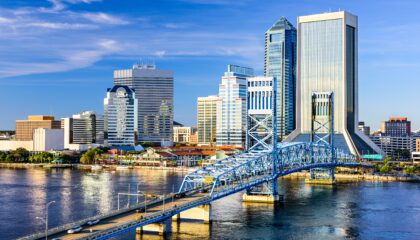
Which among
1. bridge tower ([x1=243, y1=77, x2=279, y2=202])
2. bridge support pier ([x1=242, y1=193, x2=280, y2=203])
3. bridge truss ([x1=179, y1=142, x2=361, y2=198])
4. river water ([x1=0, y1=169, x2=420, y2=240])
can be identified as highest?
bridge tower ([x1=243, y1=77, x2=279, y2=202])

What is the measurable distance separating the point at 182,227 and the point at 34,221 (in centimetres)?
1972

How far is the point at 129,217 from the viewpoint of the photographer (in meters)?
64.3

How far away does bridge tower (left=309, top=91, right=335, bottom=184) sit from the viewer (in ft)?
450

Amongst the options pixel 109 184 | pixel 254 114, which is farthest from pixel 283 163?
pixel 109 184

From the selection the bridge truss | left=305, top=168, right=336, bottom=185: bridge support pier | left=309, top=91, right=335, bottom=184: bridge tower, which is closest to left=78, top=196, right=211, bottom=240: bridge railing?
the bridge truss

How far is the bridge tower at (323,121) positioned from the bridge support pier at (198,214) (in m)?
63.9

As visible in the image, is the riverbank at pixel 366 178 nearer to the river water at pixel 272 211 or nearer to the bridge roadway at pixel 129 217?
the river water at pixel 272 211

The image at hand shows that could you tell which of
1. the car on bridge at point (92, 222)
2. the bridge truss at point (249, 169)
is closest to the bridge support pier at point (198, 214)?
the bridge truss at point (249, 169)

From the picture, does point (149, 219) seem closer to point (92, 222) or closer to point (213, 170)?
point (92, 222)

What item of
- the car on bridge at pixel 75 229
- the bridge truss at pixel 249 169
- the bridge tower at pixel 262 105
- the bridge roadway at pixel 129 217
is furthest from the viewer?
the bridge tower at pixel 262 105

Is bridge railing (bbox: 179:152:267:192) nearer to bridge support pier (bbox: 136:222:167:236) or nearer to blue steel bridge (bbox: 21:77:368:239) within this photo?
blue steel bridge (bbox: 21:77:368:239)

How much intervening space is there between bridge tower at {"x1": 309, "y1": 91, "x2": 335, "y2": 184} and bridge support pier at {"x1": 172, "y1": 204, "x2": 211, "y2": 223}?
210 feet

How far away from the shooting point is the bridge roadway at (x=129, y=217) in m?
55.1

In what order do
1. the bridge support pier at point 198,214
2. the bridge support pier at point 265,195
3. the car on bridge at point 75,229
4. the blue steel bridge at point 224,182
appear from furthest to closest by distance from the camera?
the bridge support pier at point 265,195 < the bridge support pier at point 198,214 < the blue steel bridge at point 224,182 < the car on bridge at point 75,229
